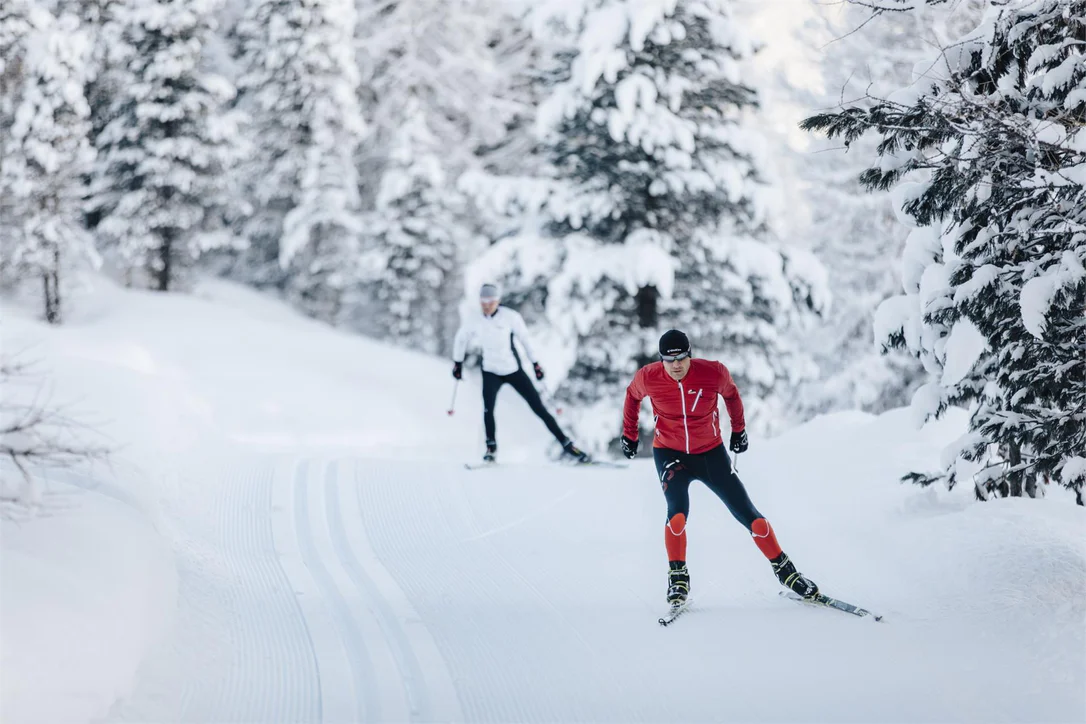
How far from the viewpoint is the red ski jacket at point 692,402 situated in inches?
227

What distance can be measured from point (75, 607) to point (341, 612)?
70.2 inches

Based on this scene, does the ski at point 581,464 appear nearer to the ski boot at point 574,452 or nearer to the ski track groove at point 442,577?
the ski boot at point 574,452

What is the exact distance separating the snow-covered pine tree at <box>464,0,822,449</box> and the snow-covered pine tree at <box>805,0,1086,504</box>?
6300 millimetres

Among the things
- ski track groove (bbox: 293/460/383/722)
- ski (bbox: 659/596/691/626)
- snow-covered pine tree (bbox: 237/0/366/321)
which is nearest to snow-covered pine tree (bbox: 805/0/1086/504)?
ski (bbox: 659/596/691/626)

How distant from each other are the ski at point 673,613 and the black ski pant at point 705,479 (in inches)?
23.5

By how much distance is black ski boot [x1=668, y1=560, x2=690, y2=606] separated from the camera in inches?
231

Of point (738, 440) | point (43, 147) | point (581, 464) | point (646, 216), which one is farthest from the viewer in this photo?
point (43, 147)

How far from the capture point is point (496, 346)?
9.80 metres

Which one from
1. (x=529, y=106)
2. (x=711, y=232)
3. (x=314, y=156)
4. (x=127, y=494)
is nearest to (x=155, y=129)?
(x=314, y=156)

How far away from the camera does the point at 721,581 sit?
6629 mm

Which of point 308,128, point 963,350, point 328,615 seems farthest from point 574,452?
point 308,128

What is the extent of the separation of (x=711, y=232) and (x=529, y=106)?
1995 centimetres

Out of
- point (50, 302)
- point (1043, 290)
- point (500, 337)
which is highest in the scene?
point (1043, 290)

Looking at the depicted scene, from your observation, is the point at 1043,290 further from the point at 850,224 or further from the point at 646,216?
the point at 850,224
